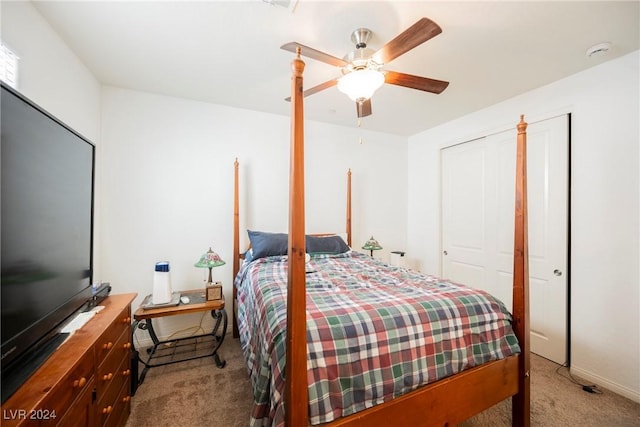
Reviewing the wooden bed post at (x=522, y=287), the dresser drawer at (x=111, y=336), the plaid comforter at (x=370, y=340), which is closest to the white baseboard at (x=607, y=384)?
the wooden bed post at (x=522, y=287)

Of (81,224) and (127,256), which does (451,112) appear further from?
(127,256)

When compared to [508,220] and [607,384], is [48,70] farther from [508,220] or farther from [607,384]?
[607,384]

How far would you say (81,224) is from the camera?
1.33 m

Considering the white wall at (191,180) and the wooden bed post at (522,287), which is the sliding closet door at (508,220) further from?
the white wall at (191,180)

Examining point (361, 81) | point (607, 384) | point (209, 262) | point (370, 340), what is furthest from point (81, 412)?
point (607, 384)

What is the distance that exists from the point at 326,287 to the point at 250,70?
1890mm

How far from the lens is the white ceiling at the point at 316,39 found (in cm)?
150

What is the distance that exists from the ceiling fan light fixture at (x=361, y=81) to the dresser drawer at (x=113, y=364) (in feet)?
6.41

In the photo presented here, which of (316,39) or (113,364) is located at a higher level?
(316,39)

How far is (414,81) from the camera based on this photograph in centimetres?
169

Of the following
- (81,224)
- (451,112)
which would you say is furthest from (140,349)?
(451,112)

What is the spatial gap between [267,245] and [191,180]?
44.0 inches

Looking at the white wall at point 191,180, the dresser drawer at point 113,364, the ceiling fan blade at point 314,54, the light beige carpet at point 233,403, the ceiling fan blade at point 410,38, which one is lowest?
the light beige carpet at point 233,403

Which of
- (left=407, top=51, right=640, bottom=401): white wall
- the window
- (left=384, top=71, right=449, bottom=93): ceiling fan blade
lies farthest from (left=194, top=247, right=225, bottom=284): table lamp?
(left=407, top=51, right=640, bottom=401): white wall
